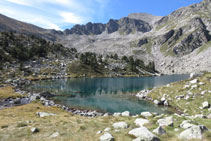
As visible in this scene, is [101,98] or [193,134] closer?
[193,134]

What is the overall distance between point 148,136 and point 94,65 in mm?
149783

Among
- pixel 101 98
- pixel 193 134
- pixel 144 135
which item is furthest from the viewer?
pixel 101 98

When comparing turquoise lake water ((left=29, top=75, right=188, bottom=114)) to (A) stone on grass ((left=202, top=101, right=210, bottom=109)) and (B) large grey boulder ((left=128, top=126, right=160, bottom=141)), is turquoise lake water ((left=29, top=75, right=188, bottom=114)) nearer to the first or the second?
(A) stone on grass ((left=202, top=101, right=210, bottom=109))

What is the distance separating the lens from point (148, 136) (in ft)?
39.9

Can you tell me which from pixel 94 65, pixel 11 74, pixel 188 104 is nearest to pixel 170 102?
pixel 188 104

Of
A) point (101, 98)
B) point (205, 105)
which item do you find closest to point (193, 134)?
point (205, 105)

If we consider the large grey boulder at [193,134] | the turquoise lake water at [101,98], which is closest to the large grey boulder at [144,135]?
the large grey boulder at [193,134]

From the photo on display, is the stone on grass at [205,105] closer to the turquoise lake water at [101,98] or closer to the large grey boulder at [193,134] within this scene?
the turquoise lake water at [101,98]

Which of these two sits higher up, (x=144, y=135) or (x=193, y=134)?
(x=193, y=134)

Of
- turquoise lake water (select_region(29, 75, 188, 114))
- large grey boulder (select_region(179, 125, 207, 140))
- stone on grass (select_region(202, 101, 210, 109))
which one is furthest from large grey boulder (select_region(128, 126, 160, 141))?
turquoise lake water (select_region(29, 75, 188, 114))

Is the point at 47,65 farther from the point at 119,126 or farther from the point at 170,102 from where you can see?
the point at 119,126

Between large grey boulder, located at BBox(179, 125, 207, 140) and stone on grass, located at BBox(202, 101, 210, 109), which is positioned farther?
stone on grass, located at BBox(202, 101, 210, 109)

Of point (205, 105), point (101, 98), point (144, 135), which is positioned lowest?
point (101, 98)

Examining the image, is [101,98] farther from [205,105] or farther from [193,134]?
[193,134]
